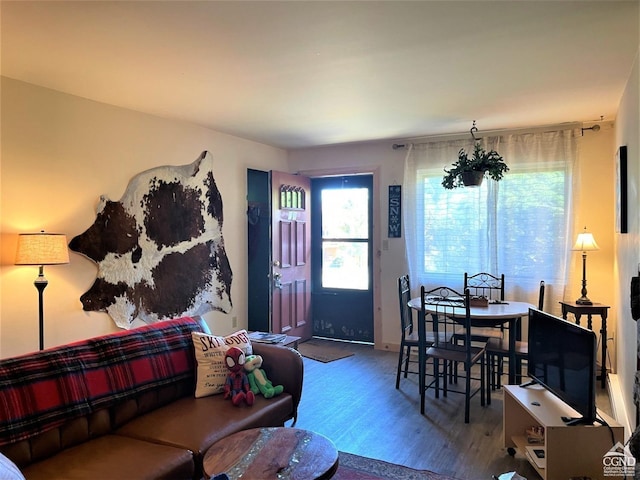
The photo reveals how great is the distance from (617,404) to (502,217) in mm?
2022

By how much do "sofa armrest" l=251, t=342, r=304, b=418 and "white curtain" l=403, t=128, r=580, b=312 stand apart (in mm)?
2595

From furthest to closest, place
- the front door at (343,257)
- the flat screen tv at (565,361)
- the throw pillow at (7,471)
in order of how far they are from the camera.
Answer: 1. the front door at (343,257)
2. the flat screen tv at (565,361)
3. the throw pillow at (7,471)

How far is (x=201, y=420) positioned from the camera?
2.27 m

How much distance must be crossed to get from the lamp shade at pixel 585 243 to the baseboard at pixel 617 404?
3.66ft

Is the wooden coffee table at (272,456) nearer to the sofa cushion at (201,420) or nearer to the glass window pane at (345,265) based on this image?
the sofa cushion at (201,420)

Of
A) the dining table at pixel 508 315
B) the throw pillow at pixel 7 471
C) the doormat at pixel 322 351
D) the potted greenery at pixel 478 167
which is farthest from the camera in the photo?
the doormat at pixel 322 351

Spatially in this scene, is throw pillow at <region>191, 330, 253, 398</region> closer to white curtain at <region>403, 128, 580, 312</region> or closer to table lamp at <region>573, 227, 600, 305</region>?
white curtain at <region>403, 128, 580, 312</region>

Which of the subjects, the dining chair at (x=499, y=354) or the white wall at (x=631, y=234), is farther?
the dining chair at (x=499, y=354)

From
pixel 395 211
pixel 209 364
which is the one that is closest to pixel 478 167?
pixel 395 211

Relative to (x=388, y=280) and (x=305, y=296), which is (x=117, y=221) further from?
(x=388, y=280)

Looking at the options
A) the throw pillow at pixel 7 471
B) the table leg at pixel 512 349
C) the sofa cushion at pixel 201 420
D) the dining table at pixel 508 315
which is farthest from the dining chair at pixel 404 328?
the throw pillow at pixel 7 471

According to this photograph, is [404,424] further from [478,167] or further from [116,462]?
[478,167]

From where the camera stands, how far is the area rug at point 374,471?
2503 millimetres

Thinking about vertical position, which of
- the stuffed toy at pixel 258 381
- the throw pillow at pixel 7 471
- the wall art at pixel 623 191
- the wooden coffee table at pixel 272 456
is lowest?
the wooden coffee table at pixel 272 456
